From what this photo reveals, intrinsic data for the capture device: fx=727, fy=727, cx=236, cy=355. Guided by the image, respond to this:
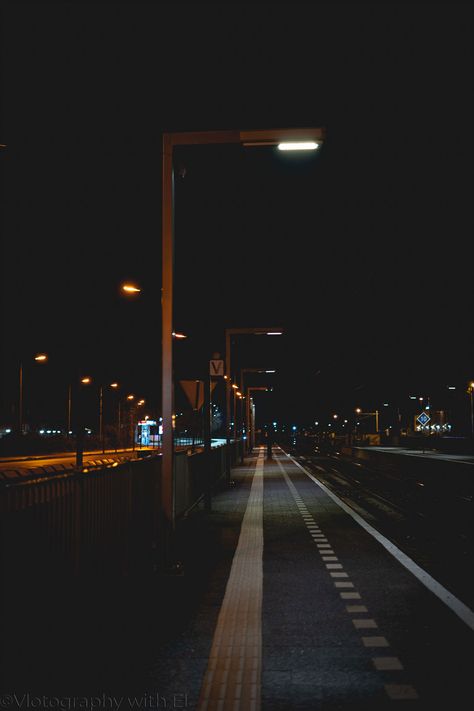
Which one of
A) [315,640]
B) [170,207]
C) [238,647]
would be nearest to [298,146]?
[170,207]

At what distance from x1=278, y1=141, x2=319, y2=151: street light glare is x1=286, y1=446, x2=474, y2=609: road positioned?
21.0 feet

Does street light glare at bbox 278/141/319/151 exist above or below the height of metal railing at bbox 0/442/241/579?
above

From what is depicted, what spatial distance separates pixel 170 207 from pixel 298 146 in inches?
85.3

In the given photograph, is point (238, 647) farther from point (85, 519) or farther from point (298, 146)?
point (298, 146)

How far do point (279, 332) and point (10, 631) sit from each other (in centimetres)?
3156

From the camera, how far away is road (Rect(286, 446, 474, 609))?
1095 cm

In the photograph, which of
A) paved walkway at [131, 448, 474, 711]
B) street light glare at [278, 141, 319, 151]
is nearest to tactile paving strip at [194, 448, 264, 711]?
paved walkway at [131, 448, 474, 711]

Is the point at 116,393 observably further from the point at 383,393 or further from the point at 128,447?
the point at 383,393

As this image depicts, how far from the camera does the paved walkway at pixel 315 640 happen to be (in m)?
5.19

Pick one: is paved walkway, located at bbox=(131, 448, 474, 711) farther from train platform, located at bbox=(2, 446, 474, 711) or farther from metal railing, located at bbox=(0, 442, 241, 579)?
metal railing, located at bbox=(0, 442, 241, 579)

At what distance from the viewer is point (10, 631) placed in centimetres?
557

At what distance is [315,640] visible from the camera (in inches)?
264

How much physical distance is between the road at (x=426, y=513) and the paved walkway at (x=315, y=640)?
0.74m

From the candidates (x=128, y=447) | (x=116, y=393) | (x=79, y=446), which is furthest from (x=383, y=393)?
(x=79, y=446)
